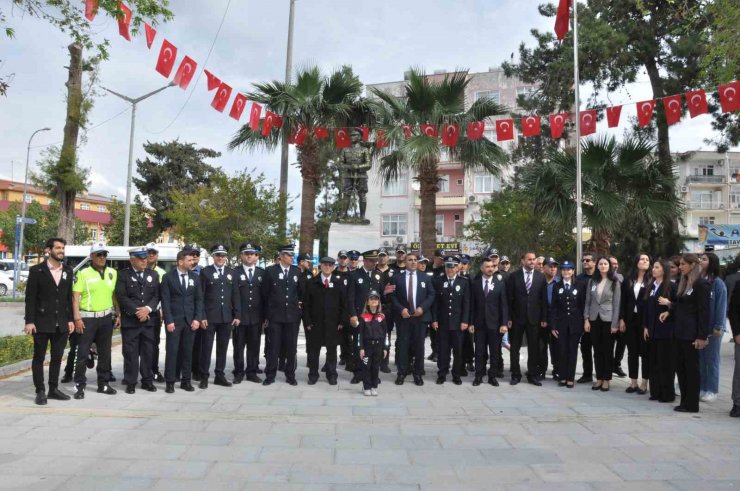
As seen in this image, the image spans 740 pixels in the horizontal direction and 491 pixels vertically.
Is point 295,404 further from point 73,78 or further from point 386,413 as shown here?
point 73,78

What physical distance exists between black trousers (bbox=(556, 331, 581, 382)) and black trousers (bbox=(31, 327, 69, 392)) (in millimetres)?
6583

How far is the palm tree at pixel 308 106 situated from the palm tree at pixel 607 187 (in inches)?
228

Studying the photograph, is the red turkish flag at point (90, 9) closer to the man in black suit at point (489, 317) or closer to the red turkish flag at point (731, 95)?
the man in black suit at point (489, 317)

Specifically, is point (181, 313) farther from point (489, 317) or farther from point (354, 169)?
point (354, 169)

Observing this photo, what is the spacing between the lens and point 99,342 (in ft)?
24.7

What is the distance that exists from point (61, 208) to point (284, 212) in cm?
691

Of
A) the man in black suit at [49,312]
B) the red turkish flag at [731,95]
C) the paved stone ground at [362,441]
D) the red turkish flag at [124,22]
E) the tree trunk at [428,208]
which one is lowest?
the paved stone ground at [362,441]

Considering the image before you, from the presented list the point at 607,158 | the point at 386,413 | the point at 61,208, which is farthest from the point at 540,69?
the point at 386,413

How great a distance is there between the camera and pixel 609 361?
8211 mm

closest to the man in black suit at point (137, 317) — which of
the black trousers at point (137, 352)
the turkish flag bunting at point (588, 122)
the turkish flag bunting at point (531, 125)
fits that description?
the black trousers at point (137, 352)

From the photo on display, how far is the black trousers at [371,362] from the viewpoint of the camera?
304 inches

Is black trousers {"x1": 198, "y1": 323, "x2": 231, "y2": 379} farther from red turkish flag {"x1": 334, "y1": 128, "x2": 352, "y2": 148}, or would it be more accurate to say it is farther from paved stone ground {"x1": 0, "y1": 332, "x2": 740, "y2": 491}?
red turkish flag {"x1": 334, "y1": 128, "x2": 352, "y2": 148}

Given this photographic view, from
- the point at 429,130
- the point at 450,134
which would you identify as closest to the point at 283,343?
the point at 429,130

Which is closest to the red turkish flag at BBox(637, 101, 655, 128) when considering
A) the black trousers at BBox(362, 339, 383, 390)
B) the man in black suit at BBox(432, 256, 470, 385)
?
the man in black suit at BBox(432, 256, 470, 385)
